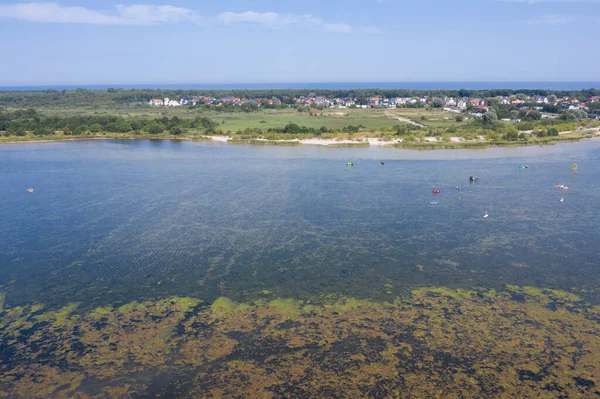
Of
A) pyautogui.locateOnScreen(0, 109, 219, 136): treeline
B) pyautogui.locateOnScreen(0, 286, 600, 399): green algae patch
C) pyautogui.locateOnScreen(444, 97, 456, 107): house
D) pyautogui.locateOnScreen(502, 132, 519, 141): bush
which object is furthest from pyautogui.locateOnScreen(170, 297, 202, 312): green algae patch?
pyautogui.locateOnScreen(444, 97, 456, 107): house

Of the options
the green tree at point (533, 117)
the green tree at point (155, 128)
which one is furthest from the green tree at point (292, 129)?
the green tree at point (533, 117)

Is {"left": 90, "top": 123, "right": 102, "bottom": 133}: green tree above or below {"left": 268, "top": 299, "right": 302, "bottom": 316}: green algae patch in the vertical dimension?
above

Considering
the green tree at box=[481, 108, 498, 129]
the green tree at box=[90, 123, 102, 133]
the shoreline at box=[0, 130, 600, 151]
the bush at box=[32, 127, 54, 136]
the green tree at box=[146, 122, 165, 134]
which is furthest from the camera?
the green tree at box=[481, 108, 498, 129]

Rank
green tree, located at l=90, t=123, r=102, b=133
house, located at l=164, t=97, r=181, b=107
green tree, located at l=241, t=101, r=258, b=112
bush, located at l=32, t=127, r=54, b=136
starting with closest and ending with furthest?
bush, located at l=32, t=127, r=54, b=136 < green tree, located at l=90, t=123, r=102, b=133 < green tree, located at l=241, t=101, r=258, b=112 < house, located at l=164, t=97, r=181, b=107

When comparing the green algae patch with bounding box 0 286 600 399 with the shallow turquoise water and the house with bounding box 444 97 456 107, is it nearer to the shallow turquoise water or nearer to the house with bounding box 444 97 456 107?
the shallow turquoise water

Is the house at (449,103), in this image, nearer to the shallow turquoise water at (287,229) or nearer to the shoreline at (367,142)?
the shoreline at (367,142)

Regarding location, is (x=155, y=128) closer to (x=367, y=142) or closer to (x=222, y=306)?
(x=367, y=142)

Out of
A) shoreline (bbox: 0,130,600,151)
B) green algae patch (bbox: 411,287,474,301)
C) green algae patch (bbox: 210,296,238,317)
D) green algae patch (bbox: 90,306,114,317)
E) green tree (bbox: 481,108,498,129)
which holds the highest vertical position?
green tree (bbox: 481,108,498,129)

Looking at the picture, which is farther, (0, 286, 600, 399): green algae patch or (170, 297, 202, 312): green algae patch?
(170, 297, 202, 312): green algae patch
